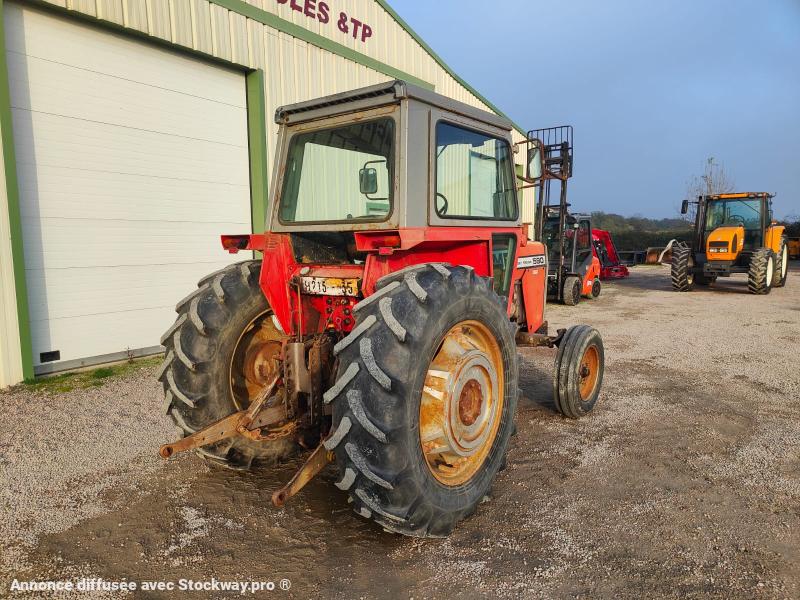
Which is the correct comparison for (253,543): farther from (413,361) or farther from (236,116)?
(236,116)

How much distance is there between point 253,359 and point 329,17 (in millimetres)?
7541

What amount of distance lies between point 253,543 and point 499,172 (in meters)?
3.03

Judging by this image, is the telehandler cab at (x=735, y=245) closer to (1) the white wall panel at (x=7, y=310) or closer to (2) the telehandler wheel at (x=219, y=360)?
(2) the telehandler wheel at (x=219, y=360)

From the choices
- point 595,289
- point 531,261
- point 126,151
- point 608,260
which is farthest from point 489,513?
point 608,260

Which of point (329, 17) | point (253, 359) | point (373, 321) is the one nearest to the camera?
point (373, 321)

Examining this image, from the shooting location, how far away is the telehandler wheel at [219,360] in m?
3.29

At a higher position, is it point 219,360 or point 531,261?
point 531,261

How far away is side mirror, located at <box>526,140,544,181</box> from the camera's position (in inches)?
170

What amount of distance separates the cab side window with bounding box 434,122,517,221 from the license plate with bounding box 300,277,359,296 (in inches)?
27.8

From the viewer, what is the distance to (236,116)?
8109 mm

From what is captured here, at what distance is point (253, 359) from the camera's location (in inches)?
→ 143

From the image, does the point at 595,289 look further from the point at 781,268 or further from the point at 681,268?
the point at 781,268

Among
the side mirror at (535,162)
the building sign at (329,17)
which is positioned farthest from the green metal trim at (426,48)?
the side mirror at (535,162)

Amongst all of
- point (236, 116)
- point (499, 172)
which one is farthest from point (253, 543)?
point (236, 116)
